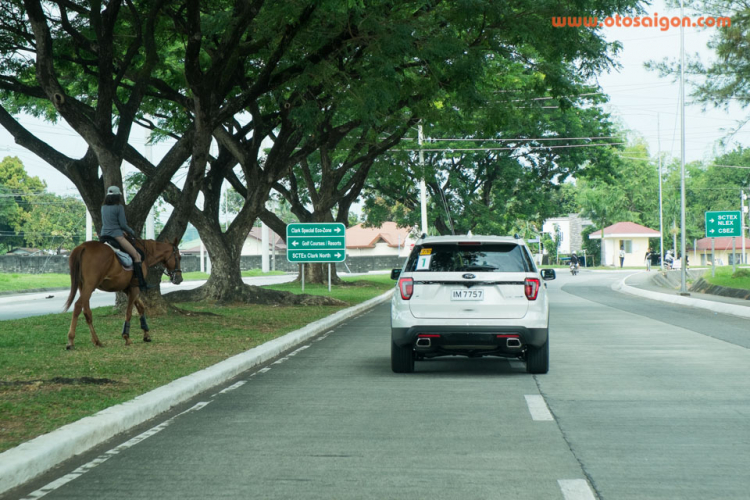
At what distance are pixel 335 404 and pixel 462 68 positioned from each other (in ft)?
35.7

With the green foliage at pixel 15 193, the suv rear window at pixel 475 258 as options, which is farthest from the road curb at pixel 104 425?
the green foliage at pixel 15 193

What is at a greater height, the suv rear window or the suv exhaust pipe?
the suv rear window

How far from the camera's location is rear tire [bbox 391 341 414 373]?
1160 centimetres

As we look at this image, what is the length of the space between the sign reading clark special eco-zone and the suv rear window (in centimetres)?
1856

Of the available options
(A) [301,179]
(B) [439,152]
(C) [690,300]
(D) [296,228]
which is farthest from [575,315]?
(B) [439,152]

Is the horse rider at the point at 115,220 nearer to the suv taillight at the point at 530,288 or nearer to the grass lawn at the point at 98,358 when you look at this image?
the grass lawn at the point at 98,358

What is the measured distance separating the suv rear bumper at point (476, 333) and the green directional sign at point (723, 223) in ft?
93.0

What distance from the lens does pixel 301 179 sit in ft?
143

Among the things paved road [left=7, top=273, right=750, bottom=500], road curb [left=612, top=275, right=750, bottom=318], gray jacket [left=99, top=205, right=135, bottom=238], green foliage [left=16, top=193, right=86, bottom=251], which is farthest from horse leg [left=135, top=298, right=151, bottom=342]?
green foliage [left=16, top=193, right=86, bottom=251]

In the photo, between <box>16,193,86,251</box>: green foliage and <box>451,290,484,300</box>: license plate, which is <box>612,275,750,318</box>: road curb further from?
<box>16,193,86,251</box>: green foliage

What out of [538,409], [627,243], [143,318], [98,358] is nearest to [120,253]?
[143,318]

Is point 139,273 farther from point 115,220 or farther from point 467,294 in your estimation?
point 467,294

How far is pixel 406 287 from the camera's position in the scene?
36.9ft

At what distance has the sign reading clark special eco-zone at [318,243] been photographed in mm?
29891
